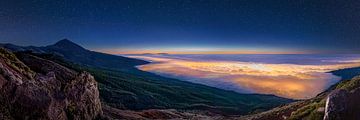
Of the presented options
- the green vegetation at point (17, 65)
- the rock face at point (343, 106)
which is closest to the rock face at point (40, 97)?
the green vegetation at point (17, 65)

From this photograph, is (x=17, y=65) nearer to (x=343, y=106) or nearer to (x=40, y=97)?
(x=40, y=97)

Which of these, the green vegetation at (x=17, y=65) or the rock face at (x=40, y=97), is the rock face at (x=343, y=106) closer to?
the rock face at (x=40, y=97)

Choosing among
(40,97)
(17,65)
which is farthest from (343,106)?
(17,65)

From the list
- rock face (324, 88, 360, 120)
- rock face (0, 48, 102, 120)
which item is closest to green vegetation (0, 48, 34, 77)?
rock face (0, 48, 102, 120)

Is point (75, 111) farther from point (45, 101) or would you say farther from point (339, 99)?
point (339, 99)

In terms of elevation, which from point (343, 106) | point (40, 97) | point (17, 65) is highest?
point (17, 65)

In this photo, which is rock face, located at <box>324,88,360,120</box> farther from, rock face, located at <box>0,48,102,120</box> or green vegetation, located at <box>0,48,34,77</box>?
green vegetation, located at <box>0,48,34,77</box>

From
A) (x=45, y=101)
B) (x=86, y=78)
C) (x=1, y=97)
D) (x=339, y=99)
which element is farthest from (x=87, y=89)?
(x=339, y=99)

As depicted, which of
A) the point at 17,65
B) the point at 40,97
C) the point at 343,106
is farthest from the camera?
the point at 17,65
